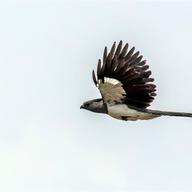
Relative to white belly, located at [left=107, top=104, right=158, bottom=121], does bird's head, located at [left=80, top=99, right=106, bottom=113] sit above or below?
above

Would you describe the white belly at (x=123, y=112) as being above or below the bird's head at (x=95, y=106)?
below

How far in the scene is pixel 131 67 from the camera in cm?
4353

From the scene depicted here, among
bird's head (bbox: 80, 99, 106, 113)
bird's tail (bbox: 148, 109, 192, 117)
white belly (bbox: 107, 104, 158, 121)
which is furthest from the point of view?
bird's head (bbox: 80, 99, 106, 113)

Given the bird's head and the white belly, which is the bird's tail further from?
the bird's head

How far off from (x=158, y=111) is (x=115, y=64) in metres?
1.44

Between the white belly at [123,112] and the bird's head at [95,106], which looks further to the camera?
the bird's head at [95,106]

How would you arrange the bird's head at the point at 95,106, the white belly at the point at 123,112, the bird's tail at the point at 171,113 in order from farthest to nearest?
the bird's head at the point at 95,106
the white belly at the point at 123,112
the bird's tail at the point at 171,113

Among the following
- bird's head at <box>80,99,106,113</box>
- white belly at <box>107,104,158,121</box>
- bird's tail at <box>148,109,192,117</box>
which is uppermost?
bird's head at <box>80,99,106,113</box>

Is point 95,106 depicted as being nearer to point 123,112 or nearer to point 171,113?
point 123,112

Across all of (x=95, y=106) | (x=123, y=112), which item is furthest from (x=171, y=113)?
(x=95, y=106)

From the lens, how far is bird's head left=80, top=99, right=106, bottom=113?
144 feet

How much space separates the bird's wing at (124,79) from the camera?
141ft

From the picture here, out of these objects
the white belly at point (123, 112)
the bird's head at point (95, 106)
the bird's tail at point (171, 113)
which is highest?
the bird's head at point (95, 106)

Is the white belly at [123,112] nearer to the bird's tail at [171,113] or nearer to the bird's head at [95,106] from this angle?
the bird's head at [95,106]
